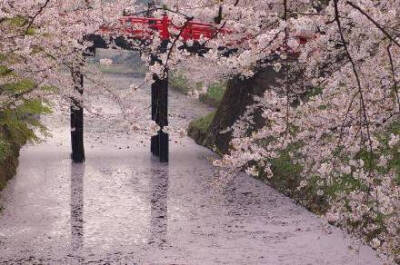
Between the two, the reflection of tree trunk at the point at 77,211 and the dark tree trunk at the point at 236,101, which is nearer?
the reflection of tree trunk at the point at 77,211

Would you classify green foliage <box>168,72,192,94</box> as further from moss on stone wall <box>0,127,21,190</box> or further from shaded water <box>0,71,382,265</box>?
moss on stone wall <box>0,127,21,190</box>

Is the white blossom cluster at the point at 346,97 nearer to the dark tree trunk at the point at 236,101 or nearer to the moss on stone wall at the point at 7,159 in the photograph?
the moss on stone wall at the point at 7,159

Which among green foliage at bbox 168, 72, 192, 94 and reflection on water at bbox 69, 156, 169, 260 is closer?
reflection on water at bbox 69, 156, 169, 260

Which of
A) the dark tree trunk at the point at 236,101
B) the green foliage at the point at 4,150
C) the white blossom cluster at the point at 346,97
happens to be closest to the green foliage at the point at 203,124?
the dark tree trunk at the point at 236,101

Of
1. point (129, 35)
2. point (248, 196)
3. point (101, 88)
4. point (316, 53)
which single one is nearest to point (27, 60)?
point (101, 88)

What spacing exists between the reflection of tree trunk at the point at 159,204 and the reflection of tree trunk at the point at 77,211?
1.29 meters

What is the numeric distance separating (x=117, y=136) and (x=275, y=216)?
10.9 m

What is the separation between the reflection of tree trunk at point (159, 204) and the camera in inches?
447

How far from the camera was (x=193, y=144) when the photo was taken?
71.4 ft

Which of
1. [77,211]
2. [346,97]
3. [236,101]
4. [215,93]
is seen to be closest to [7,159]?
[77,211]

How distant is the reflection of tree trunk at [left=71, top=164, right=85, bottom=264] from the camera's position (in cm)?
1044

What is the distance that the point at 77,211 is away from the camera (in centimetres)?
1296

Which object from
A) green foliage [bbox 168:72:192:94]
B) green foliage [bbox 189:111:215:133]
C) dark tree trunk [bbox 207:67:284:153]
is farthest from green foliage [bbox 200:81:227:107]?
dark tree trunk [bbox 207:67:284:153]

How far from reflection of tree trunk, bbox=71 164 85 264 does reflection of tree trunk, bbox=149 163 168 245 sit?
4.24ft
